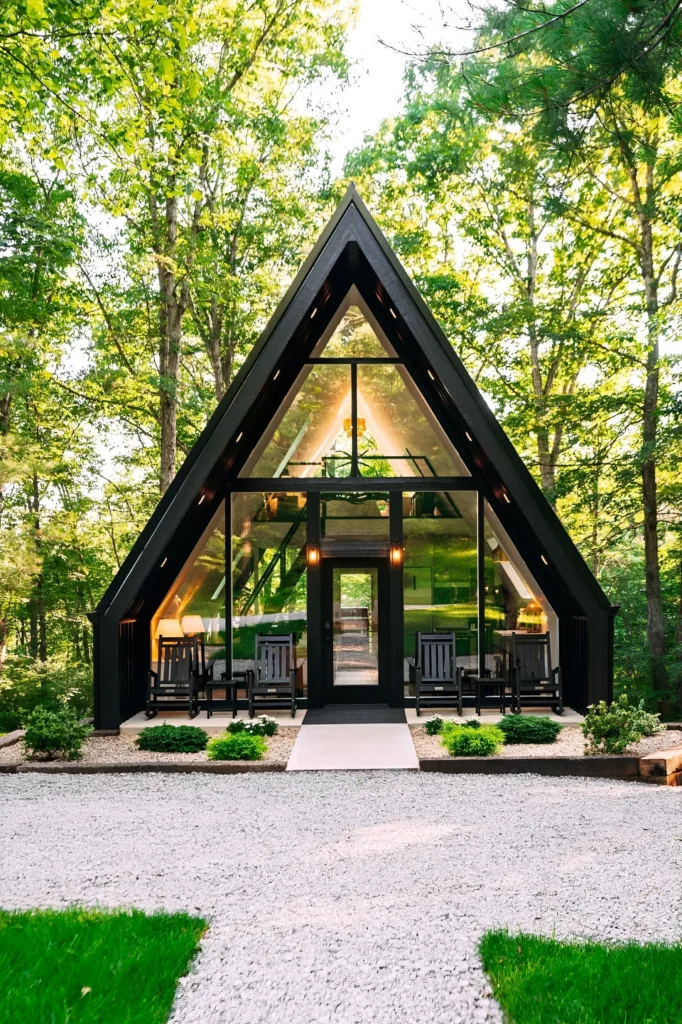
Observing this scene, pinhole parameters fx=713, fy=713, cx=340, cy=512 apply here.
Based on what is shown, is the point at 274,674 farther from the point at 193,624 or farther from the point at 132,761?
the point at 132,761

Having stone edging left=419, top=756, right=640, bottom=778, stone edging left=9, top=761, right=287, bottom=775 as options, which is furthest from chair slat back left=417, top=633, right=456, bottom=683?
stone edging left=9, top=761, right=287, bottom=775

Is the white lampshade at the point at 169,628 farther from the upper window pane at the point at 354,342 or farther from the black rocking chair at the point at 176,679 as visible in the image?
the upper window pane at the point at 354,342

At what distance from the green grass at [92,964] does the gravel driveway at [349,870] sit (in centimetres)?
13

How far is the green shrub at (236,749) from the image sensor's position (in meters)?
6.62

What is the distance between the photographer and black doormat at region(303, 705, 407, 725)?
28.1 feet

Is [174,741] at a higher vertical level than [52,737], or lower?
lower

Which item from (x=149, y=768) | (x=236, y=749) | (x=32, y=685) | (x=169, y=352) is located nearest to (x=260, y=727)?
(x=236, y=749)

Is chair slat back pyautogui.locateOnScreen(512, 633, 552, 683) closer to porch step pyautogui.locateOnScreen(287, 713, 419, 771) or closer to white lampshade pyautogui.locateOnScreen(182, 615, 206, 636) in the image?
porch step pyautogui.locateOnScreen(287, 713, 419, 771)

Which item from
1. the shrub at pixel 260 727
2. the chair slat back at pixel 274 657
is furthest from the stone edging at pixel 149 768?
the chair slat back at pixel 274 657

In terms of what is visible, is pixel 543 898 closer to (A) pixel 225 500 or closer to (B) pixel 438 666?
(B) pixel 438 666

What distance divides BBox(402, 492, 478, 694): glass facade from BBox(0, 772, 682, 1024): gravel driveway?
10.7 feet

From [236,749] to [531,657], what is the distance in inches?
165

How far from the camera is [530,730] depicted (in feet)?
23.7

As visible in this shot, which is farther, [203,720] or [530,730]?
[203,720]
